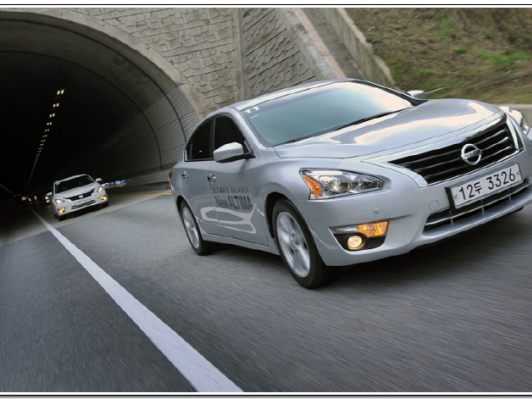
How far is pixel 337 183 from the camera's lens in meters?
4.54

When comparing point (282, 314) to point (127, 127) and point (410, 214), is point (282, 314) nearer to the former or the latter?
point (410, 214)

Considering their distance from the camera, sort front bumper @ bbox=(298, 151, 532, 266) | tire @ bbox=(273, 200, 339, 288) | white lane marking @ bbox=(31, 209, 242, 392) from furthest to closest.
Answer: tire @ bbox=(273, 200, 339, 288), front bumper @ bbox=(298, 151, 532, 266), white lane marking @ bbox=(31, 209, 242, 392)

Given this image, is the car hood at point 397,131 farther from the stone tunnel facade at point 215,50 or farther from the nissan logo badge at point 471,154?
the stone tunnel facade at point 215,50

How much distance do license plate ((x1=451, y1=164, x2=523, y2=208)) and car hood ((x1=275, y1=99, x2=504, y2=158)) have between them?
378mm

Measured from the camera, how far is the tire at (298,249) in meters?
4.84

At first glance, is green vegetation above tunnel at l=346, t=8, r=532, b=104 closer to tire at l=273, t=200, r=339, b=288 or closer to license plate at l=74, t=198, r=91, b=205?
tire at l=273, t=200, r=339, b=288

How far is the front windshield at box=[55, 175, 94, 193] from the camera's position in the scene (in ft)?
74.4

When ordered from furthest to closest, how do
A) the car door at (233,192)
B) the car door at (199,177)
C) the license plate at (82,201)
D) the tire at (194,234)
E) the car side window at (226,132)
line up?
the license plate at (82,201) < the tire at (194,234) < the car door at (199,177) < the car side window at (226,132) < the car door at (233,192)

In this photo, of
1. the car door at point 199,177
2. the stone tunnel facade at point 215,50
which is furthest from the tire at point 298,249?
the stone tunnel facade at point 215,50

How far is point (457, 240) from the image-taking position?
5.62 meters

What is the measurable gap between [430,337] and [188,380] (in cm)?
135

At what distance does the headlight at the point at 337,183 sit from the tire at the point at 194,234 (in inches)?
119

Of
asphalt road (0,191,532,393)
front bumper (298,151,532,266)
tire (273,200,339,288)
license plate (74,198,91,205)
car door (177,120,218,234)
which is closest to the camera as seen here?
asphalt road (0,191,532,393)

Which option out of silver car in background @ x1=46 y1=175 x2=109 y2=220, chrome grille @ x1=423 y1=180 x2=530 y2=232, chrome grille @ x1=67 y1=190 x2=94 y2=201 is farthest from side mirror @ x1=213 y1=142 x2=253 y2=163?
chrome grille @ x1=67 y1=190 x2=94 y2=201
